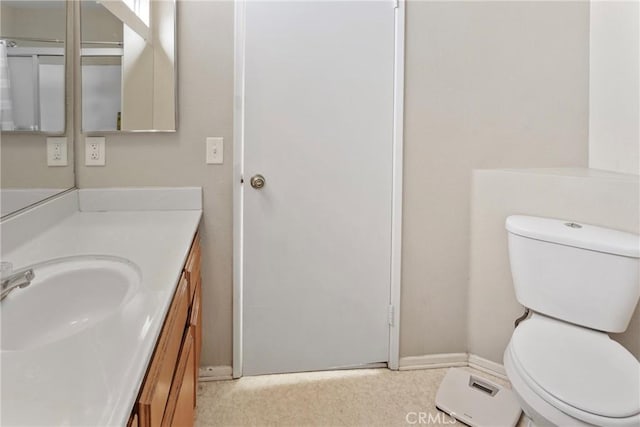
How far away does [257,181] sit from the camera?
5.89ft

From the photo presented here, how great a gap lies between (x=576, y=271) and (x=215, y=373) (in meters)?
1.59

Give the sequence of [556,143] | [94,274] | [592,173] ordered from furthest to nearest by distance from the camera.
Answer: [556,143], [592,173], [94,274]

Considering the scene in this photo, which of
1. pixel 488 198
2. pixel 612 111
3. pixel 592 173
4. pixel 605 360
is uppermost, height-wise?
pixel 612 111

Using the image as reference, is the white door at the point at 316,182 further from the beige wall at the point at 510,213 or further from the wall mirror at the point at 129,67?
the beige wall at the point at 510,213

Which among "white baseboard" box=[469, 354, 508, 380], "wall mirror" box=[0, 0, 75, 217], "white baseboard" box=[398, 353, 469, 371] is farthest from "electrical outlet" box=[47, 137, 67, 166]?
"white baseboard" box=[469, 354, 508, 380]

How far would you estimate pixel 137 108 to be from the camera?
5.51 feet

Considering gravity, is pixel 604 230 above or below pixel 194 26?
below

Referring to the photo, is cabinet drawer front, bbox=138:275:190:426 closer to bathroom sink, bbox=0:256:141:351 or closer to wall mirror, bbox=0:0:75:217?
bathroom sink, bbox=0:256:141:351

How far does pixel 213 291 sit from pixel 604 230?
1.66 meters

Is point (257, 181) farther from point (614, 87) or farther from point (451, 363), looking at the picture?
point (614, 87)

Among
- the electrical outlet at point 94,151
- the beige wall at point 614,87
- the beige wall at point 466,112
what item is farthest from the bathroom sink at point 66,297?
the beige wall at point 614,87

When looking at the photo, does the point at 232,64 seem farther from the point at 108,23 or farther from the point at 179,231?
the point at 179,231

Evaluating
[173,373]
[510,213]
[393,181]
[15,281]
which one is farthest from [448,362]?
[15,281]

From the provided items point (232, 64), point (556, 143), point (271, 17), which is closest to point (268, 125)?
point (232, 64)
